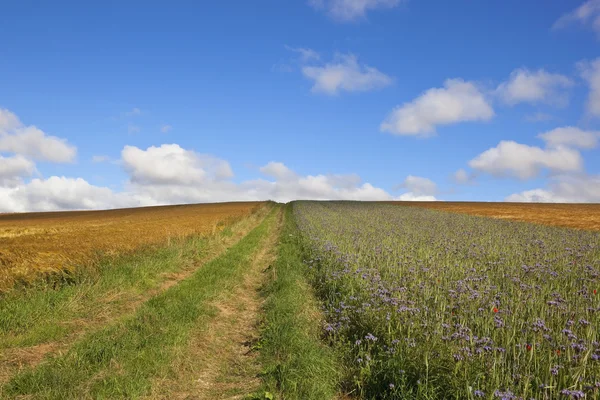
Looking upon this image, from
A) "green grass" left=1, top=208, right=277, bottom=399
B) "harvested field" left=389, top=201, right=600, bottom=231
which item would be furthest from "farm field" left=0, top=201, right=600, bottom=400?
"harvested field" left=389, top=201, right=600, bottom=231

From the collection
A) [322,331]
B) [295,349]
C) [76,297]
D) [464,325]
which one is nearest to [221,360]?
[295,349]

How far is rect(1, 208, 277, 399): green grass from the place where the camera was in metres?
6.23

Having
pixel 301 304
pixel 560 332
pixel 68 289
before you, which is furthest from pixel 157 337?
pixel 560 332

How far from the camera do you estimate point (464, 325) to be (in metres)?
6.54

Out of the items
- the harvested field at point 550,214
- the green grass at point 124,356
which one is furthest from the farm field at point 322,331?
the harvested field at point 550,214

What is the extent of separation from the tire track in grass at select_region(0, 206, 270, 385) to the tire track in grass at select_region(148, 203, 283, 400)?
2604mm

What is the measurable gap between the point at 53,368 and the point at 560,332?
823cm

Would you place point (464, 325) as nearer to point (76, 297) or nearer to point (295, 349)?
point (295, 349)

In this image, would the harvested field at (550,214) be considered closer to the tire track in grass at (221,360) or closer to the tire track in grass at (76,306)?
the tire track in grass at (221,360)

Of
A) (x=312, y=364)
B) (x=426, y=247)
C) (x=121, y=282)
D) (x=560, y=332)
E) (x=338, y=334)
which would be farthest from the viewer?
(x=426, y=247)

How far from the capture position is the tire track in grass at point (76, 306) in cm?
803

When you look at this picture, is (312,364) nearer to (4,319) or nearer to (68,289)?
(4,319)

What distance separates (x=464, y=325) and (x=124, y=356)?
20.0 ft

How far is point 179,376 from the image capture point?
22.4ft
